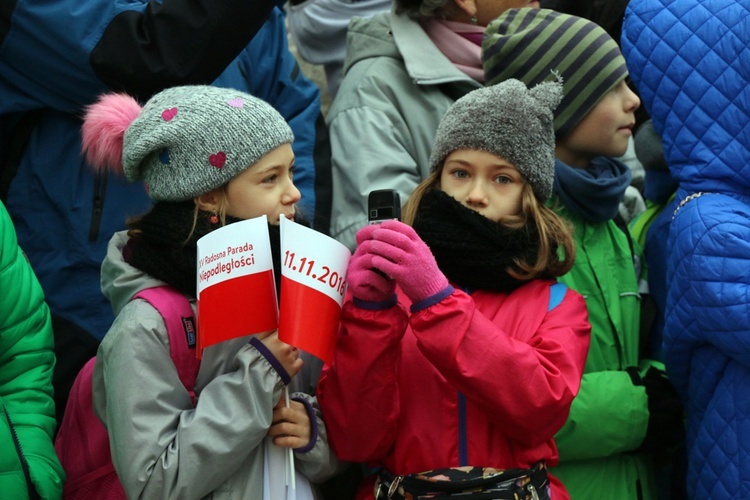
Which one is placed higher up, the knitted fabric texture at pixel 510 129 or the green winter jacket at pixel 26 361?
the knitted fabric texture at pixel 510 129

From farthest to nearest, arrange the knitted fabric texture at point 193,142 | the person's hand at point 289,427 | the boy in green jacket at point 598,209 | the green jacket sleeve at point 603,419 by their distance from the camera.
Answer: the boy in green jacket at point 598,209 < the green jacket sleeve at point 603,419 < the knitted fabric texture at point 193,142 < the person's hand at point 289,427

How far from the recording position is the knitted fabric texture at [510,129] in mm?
3246

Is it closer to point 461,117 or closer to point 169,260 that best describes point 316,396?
point 169,260

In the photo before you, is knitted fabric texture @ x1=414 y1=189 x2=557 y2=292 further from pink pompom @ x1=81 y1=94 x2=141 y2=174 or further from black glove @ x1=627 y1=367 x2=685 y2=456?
pink pompom @ x1=81 y1=94 x2=141 y2=174

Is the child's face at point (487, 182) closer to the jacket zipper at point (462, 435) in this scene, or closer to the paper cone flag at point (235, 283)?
the jacket zipper at point (462, 435)

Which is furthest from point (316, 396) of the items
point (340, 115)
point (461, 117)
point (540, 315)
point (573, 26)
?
point (573, 26)

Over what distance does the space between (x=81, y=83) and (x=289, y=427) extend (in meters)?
1.32

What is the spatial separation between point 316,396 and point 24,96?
1.37 metres

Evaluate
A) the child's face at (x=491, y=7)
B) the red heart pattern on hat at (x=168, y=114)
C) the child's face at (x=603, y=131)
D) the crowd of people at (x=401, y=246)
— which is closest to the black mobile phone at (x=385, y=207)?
the crowd of people at (x=401, y=246)

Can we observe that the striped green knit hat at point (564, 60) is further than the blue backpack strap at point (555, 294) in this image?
Yes

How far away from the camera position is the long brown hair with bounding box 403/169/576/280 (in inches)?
123

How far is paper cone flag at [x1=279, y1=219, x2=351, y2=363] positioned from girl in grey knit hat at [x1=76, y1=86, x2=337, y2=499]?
0.10 metres

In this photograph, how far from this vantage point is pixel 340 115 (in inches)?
155

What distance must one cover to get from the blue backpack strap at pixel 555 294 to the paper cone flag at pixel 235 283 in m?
0.80
